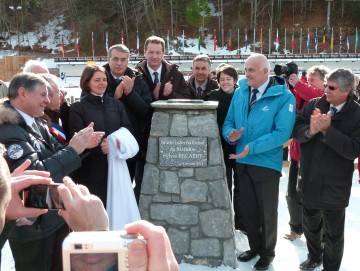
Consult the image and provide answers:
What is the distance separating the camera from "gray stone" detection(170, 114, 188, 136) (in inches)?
134

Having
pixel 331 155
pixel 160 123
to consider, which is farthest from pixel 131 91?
pixel 331 155

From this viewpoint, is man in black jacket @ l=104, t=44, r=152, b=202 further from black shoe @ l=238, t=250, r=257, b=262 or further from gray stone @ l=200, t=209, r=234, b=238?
black shoe @ l=238, t=250, r=257, b=262

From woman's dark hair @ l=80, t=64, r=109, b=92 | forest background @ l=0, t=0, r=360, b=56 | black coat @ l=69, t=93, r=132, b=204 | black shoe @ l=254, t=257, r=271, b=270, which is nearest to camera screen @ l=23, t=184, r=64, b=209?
black coat @ l=69, t=93, r=132, b=204

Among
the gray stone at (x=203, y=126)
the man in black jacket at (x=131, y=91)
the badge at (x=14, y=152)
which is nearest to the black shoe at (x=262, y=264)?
the gray stone at (x=203, y=126)

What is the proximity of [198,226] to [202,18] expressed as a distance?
38558 mm

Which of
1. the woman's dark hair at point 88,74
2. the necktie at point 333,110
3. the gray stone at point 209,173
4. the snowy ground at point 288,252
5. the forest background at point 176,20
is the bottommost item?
the snowy ground at point 288,252

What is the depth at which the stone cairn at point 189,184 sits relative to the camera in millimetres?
3396

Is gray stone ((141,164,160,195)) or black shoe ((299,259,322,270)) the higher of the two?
gray stone ((141,164,160,195))

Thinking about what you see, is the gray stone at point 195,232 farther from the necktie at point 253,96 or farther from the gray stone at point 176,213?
the necktie at point 253,96

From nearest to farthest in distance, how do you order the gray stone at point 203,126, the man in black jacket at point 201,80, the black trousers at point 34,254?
1. the black trousers at point 34,254
2. the gray stone at point 203,126
3. the man in black jacket at point 201,80

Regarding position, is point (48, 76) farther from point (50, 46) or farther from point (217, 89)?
point (50, 46)

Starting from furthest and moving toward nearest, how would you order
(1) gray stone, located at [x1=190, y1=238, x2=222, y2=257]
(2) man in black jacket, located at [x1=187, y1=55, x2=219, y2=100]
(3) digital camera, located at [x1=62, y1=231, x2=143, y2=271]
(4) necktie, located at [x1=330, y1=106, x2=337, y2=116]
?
1. (2) man in black jacket, located at [x1=187, y1=55, x2=219, y2=100]
2. (1) gray stone, located at [x1=190, y1=238, x2=222, y2=257]
3. (4) necktie, located at [x1=330, y1=106, x2=337, y2=116]
4. (3) digital camera, located at [x1=62, y1=231, x2=143, y2=271]

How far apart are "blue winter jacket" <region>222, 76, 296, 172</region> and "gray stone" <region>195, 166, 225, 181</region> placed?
0.21 meters

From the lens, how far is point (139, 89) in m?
3.83
